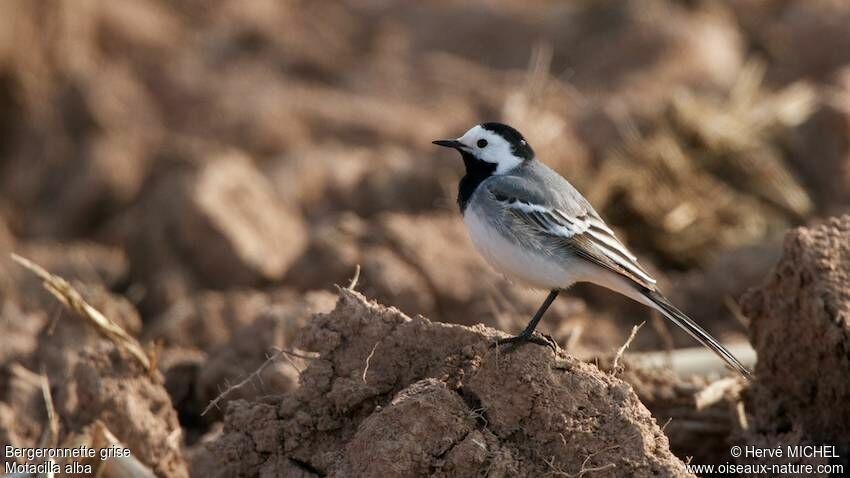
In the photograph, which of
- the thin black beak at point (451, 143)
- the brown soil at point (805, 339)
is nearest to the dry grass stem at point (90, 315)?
the thin black beak at point (451, 143)

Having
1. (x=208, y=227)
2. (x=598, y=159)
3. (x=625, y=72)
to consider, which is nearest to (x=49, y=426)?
(x=208, y=227)

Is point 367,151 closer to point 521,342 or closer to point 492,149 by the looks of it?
point 492,149

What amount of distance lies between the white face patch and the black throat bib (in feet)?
0.09

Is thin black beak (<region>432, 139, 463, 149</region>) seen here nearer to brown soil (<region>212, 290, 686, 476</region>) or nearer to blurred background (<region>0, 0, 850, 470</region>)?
blurred background (<region>0, 0, 850, 470</region>)

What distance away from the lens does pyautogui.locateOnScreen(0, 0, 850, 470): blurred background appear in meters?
8.40

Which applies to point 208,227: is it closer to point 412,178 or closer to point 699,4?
point 412,178

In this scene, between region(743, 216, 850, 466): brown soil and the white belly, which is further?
the white belly

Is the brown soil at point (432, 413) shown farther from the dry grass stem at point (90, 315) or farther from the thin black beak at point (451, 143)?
the thin black beak at point (451, 143)

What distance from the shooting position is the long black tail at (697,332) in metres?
5.58

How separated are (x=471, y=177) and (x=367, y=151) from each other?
5.84 metres

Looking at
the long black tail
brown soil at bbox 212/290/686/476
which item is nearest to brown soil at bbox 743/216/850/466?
the long black tail

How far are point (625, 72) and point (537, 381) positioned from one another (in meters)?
8.85

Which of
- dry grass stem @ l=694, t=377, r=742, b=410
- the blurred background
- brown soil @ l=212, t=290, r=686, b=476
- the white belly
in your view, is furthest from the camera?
the blurred background

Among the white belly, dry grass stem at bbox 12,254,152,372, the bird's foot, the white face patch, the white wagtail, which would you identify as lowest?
dry grass stem at bbox 12,254,152,372
